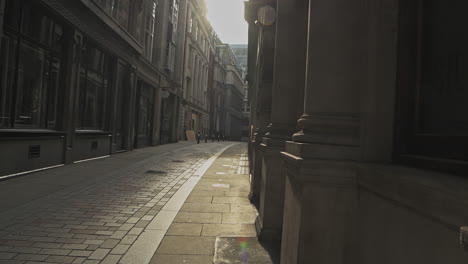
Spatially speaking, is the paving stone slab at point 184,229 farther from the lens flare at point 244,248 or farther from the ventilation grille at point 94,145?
the ventilation grille at point 94,145

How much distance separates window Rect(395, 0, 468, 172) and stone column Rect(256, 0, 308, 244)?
7.23 feet

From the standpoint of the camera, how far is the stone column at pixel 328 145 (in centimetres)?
243

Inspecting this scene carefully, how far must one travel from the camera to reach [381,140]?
2391mm

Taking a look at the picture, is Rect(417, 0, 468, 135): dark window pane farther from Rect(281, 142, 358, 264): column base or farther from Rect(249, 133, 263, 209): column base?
Rect(249, 133, 263, 209): column base

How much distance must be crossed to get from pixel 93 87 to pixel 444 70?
1465 centimetres

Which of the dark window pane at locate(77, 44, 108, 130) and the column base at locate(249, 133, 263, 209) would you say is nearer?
the column base at locate(249, 133, 263, 209)

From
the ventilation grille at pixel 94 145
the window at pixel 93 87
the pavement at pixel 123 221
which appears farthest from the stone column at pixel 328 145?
the ventilation grille at pixel 94 145

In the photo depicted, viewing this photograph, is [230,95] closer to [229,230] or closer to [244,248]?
[229,230]

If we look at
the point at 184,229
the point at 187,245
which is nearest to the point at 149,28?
the point at 184,229

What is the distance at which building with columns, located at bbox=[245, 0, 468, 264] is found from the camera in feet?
5.41

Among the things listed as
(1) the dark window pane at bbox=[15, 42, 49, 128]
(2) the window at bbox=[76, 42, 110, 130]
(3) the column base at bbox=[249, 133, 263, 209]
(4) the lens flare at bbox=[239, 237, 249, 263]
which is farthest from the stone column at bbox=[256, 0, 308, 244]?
(2) the window at bbox=[76, 42, 110, 130]

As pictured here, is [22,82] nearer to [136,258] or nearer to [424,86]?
[136,258]

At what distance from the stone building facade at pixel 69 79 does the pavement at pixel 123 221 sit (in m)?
1.53

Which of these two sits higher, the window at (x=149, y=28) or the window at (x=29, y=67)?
the window at (x=149, y=28)
